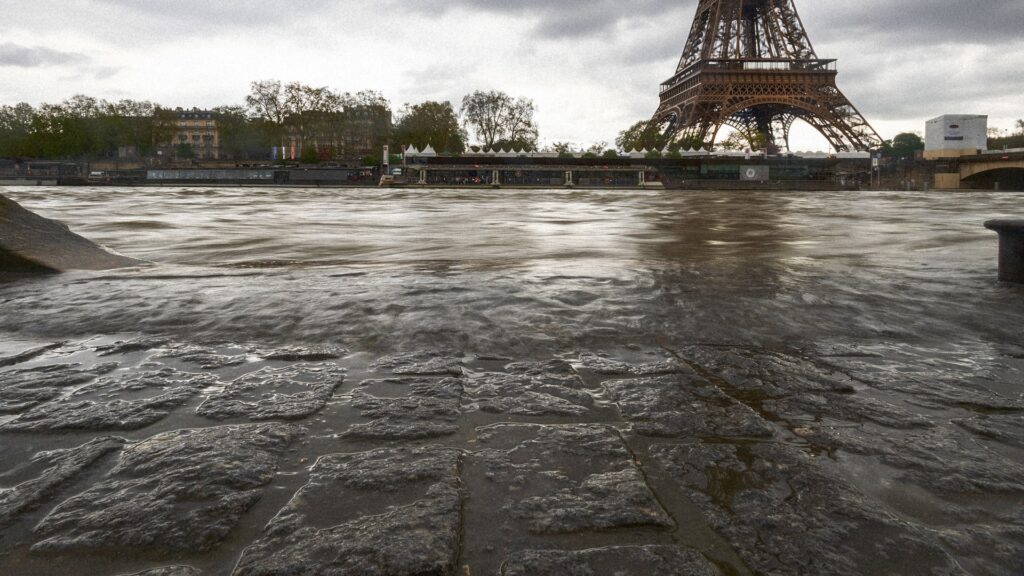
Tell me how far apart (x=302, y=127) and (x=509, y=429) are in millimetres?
82043

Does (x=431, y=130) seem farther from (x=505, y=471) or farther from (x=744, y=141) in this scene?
(x=505, y=471)

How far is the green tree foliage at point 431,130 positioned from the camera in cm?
7242

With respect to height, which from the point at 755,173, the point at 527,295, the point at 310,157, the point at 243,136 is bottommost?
the point at 527,295

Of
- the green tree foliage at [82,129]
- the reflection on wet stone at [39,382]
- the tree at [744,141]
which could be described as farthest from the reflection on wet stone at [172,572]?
the green tree foliage at [82,129]

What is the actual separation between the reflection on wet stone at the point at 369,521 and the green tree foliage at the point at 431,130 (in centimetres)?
7121

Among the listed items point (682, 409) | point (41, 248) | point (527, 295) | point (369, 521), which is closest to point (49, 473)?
point (369, 521)

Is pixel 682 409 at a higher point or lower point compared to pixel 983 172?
lower

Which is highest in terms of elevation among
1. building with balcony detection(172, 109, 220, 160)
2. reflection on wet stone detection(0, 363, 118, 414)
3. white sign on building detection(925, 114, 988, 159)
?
building with balcony detection(172, 109, 220, 160)

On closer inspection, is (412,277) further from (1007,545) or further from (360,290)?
(1007,545)

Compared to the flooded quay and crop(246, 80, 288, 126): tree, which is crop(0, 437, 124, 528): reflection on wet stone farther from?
crop(246, 80, 288, 126): tree

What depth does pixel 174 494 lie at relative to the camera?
151cm

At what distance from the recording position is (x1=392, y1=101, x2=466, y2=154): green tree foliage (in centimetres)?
7242

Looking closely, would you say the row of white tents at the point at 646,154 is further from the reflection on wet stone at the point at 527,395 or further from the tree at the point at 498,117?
the reflection on wet stone at the point at 527,395

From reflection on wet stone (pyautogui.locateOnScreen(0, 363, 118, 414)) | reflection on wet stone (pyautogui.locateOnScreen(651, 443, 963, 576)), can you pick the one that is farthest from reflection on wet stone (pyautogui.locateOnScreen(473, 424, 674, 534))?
reflection on wet stone (pyautogui.locateOnScreen(0, 363, 118, 414))
